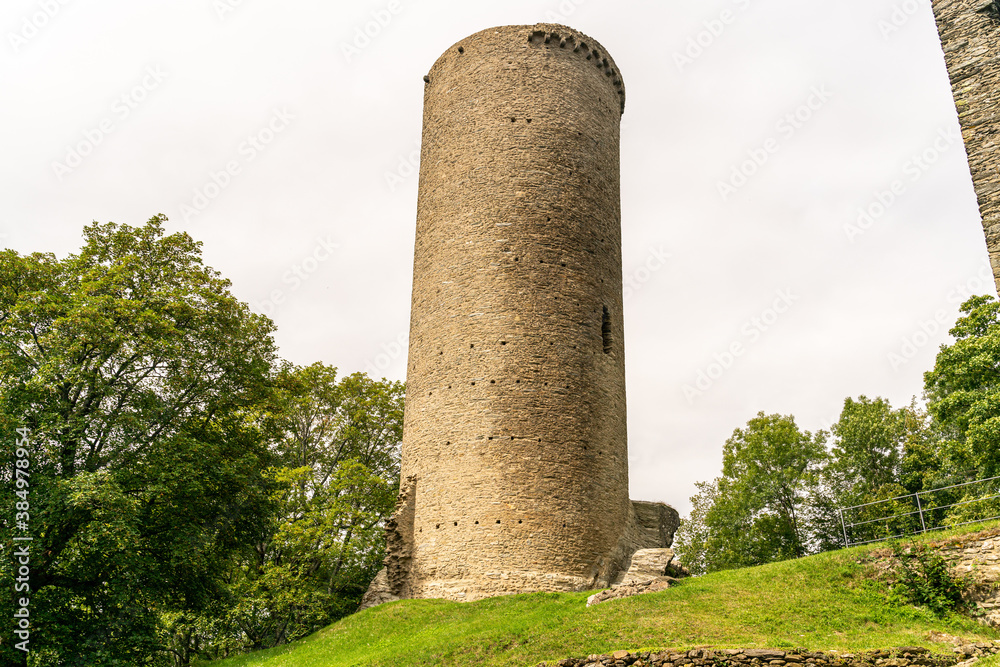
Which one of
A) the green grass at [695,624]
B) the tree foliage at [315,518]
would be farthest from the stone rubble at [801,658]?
the tree foliage at [315,518]

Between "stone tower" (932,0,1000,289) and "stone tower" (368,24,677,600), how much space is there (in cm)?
1027

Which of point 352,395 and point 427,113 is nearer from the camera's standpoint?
point 427,113

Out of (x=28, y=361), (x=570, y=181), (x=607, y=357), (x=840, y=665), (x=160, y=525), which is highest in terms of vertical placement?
(x=570, y=181)

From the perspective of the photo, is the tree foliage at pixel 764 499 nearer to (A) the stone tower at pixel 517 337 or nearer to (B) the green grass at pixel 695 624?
(A) the stone tower at pixel 517 337

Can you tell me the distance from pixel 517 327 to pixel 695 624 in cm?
876

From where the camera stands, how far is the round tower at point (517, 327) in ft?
58.1

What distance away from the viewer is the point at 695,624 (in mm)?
12125

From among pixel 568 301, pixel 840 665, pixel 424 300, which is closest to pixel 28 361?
pixel 424 300

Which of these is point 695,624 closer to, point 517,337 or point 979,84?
point 517,337

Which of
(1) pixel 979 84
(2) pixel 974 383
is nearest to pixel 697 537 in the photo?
(2) pixel 974 383

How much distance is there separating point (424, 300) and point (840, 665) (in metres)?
13.3

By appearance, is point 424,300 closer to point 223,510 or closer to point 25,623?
point 223,510

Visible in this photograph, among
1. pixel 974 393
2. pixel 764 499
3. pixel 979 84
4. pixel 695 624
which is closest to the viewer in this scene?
pixel 979 84

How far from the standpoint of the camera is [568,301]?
1966cm
